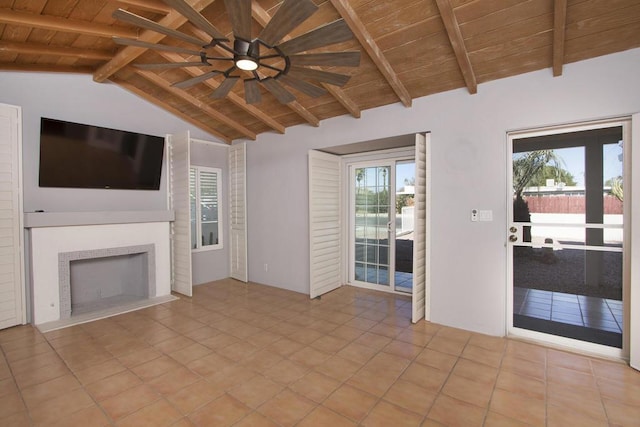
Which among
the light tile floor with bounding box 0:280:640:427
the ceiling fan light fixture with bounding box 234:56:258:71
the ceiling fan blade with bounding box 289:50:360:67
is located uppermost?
the ceiling fan blade with bounding box 289:50:360:67

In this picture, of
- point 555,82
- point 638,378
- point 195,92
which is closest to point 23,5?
point 195,92

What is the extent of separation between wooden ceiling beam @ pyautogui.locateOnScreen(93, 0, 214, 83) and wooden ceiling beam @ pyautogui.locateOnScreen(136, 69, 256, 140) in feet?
0.85

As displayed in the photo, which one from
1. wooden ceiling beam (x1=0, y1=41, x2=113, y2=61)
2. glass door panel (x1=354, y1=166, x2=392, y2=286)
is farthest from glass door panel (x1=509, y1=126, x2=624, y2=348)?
wooden ceiling beam (x1=0, y1=41, x2=113, y2=61)

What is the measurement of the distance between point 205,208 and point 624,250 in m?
5.30

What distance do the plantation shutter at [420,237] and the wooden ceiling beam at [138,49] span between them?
246cm

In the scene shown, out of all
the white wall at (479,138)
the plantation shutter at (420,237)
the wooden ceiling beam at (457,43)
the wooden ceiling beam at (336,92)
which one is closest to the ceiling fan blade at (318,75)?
the wooden ceiling beam at (336,92)

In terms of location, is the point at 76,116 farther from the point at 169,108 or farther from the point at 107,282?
the point at 107,282

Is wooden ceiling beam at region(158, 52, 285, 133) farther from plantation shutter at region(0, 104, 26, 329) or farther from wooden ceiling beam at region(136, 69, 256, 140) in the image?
plantation shutter at region(0, 104, 26, 329)

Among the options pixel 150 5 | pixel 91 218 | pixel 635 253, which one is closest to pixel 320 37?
pixel 150 5

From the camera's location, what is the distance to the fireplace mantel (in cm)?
324

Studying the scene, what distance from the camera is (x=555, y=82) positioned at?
269 centimetres

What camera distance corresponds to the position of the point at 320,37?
1705 millimetres

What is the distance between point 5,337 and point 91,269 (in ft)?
3.78

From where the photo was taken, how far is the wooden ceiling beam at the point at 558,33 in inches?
81.3
